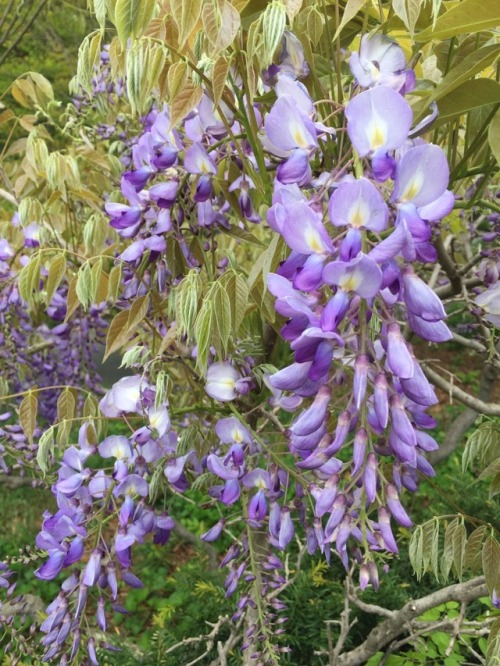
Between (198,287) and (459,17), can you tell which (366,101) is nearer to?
(459,17)

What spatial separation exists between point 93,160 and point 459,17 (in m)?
1.55

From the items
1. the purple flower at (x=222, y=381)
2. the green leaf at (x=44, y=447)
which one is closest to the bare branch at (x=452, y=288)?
the purple flower at (x=222, y=381)

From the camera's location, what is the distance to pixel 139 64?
32.6 inches

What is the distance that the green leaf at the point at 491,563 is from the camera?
1109 millimetres

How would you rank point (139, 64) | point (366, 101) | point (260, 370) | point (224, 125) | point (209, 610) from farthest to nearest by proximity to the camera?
point (209, 610) → point (260, 370) → point (224, 125) → point (139, 64) → point (366, 101)

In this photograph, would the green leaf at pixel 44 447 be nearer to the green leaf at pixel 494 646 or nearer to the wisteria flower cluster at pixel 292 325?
the wisteria flower cluster at pixel 292 325

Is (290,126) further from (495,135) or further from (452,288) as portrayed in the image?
(452,288)

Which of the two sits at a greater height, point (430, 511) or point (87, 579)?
point (87, 579)

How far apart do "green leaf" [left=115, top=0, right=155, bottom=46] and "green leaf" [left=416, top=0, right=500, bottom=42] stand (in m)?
0.33

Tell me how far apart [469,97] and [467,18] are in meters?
0.11

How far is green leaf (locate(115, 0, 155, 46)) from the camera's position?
758 millimetres

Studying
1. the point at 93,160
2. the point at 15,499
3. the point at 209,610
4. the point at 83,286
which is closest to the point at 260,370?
the point at 83,286

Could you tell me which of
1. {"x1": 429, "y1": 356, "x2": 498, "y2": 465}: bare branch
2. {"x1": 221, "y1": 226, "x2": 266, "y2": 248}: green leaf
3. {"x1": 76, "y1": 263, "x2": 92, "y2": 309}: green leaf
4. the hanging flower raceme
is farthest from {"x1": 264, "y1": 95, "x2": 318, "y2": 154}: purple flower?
{"x1": 429, "y1": 356, "x2": 498, "y2": 465}: bare branch

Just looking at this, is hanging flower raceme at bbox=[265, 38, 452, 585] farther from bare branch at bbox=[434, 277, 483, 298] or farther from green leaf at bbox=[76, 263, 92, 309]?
bare branch at bbox=[434, 277, 483, 298]
